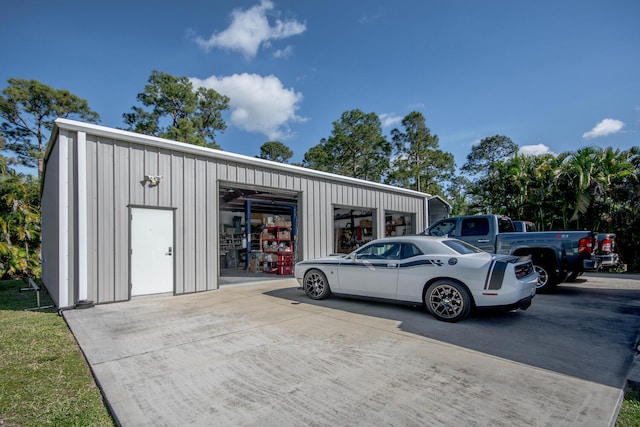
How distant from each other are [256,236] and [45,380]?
12.1 metres

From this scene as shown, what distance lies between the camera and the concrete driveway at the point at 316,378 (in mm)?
2472

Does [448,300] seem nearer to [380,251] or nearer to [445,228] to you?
[380,251]

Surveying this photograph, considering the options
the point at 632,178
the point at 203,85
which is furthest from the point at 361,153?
the point at 632,178

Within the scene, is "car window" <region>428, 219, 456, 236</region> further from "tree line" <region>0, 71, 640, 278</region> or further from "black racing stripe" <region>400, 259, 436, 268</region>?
"tree line" <region>0, 71, 640, 278</region>

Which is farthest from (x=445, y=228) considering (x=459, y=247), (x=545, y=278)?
(x=459, y=247)

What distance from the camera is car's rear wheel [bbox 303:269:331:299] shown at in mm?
6707

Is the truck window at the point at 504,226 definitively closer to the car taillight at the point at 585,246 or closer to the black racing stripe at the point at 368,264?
the car taillight at the point at 585,246

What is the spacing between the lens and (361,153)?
1276 inches

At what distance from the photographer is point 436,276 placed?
5098mm

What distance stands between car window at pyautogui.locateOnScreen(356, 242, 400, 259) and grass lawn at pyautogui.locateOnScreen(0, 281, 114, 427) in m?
4.43

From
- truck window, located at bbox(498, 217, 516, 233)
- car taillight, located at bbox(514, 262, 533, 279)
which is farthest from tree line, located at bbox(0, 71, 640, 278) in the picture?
car taillight, located at bbox(514, 262, 533, 279)

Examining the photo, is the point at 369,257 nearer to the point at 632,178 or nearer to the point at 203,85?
the point at 632,178

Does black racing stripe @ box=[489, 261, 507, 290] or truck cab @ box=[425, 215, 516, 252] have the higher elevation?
truck cab @ box=[425, 215, 516, 252]

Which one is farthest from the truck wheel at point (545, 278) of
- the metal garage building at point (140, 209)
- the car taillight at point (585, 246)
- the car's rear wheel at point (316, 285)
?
the metal garage building at point (140, 209)
